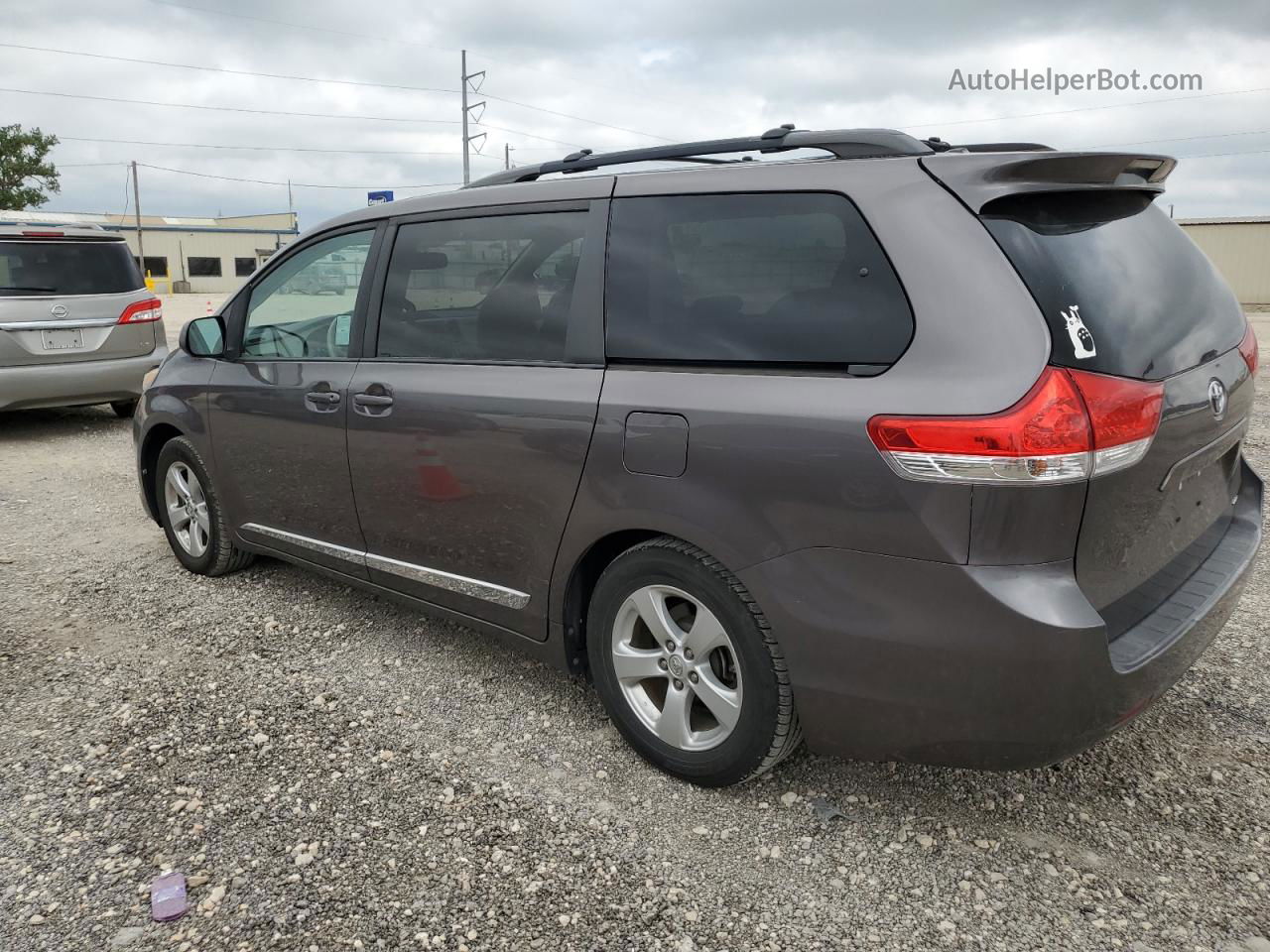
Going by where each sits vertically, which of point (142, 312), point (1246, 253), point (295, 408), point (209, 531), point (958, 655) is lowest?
point (209, 531)

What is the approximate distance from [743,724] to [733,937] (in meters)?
0.54

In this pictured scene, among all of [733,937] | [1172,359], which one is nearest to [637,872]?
[733,937]

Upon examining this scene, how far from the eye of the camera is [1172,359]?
232 centimetres

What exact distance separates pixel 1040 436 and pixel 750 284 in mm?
853

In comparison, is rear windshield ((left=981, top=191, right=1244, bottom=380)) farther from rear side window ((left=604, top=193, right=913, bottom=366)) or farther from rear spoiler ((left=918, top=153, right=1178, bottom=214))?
rear side window ((left=604, top=193, right=913, bottom=366))

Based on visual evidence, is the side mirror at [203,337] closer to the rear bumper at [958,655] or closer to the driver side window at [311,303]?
the driver side window at [311,303]

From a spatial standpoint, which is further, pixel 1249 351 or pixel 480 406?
pixel 480 406

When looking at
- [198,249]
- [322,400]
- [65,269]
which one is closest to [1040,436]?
[322,400]

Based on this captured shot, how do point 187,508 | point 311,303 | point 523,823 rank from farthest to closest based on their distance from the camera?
point 187,508
point 311,303
point 523,823

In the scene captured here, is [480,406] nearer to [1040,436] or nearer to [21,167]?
[1040,436]

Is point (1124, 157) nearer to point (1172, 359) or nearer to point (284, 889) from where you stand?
point (1172, 359)

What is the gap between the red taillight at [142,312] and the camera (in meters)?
8.37

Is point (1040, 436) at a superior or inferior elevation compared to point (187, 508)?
superior

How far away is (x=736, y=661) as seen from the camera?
100.0 inches
